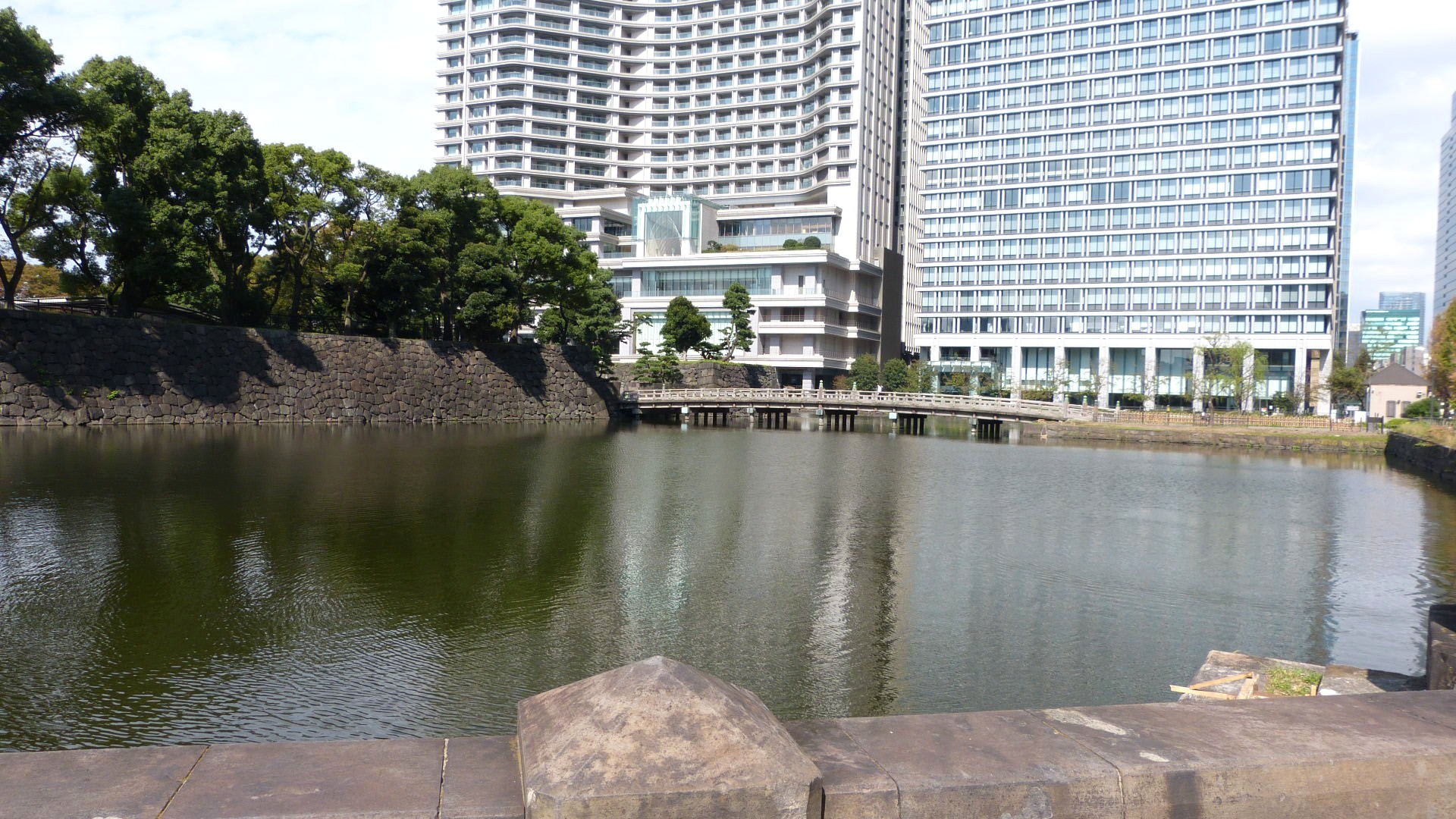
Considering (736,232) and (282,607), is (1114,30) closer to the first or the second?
(736,232)

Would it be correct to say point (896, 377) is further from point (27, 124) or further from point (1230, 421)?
point (27, 124)

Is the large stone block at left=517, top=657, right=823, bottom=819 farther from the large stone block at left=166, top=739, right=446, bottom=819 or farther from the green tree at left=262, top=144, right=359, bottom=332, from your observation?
the green tree at left=262, top=144, right=359, bottom=332

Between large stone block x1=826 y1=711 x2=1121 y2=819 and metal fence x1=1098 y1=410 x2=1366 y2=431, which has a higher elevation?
large stone block x1=826 y1=711 x2=1121 y2=819

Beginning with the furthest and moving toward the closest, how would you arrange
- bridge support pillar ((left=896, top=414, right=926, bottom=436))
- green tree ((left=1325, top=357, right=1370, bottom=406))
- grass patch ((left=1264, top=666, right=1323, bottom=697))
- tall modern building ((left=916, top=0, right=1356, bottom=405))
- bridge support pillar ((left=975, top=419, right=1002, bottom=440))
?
1. green tree ((left=1325, top=357, right=1370, bottom=406))
2. tall modern building ((left=916, top=0, right=1356, bottom=405))
3. bridge support pillar ((left=896, top=414, right=926, bottom=436))
4. bridge support pillar ((left=975, top=419, right=1002, bottom=440))
5. grass patch ((left=1264, top=666, right=1323, bottom=697))

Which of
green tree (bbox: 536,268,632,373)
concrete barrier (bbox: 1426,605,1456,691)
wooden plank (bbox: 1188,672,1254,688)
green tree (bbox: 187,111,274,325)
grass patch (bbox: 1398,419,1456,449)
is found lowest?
wooden plank (bbox: 1188,672,1254,688)

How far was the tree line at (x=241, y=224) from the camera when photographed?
3969 cm

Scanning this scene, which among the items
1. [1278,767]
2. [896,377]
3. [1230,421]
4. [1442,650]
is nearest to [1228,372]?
[1230,421]

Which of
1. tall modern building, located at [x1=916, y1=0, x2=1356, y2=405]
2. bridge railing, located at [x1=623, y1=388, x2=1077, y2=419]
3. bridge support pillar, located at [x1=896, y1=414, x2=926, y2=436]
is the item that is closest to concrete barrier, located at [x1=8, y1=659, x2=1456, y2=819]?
bridge railing, located at [x1=623, y1=388, x2=1077, y2=419]

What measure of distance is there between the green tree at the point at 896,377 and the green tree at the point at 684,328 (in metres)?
19.1

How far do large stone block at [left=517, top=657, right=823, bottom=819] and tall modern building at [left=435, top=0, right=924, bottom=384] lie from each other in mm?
95471

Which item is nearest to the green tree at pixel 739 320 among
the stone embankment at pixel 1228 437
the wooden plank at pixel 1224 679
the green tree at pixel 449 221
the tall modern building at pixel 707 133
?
the tall modern building at pixel 707 133

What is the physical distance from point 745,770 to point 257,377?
165ft

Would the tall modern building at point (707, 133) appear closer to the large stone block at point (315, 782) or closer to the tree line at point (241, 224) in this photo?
the tree line at point (241, 224)

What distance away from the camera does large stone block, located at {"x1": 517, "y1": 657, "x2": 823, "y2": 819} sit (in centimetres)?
313
